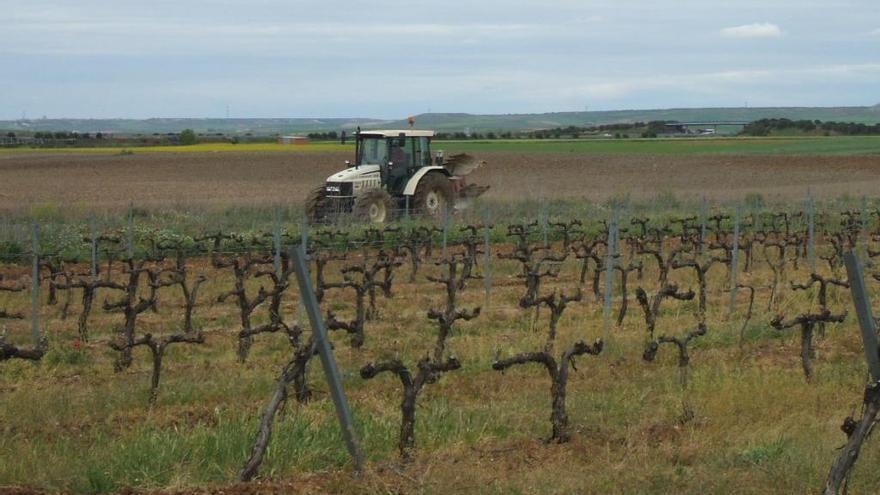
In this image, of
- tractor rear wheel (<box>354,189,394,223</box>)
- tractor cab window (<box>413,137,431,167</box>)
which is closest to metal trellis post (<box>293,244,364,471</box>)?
tractor rear wheel (<box>354,189,394,223</box>)

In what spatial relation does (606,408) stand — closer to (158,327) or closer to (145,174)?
(158,327)

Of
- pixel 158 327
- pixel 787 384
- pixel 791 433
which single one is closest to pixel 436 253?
pixel 158 327

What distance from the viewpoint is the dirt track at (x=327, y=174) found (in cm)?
3766

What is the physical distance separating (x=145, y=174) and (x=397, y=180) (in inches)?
977

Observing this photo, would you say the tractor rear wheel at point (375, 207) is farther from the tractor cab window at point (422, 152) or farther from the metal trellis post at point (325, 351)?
the metal trellis post at point (325, 351)

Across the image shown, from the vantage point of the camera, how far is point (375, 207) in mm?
24859

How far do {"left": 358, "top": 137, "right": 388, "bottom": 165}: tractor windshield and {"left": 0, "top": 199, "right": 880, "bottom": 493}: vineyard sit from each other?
7997 mm

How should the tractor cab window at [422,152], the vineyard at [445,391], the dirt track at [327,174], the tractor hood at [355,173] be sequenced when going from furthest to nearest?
the dirt track at [327,174] → the tractor cab window at [422,152] → the tractor hood at [355,173] → the vineyard at [445,391]

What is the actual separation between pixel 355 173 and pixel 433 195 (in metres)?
2.08

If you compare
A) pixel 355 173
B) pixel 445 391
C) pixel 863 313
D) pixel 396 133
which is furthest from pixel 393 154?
pixel 863 313

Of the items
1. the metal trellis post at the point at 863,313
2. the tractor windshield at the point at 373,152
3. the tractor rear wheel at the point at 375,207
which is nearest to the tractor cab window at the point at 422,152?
the tractor windshield at the point at 373,152

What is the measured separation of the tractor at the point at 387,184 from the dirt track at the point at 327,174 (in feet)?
24.6

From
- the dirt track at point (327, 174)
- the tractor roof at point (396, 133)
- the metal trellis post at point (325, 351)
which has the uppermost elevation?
the tractor roof at point (396, 133)

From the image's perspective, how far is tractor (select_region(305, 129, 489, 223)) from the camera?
24938 mm
